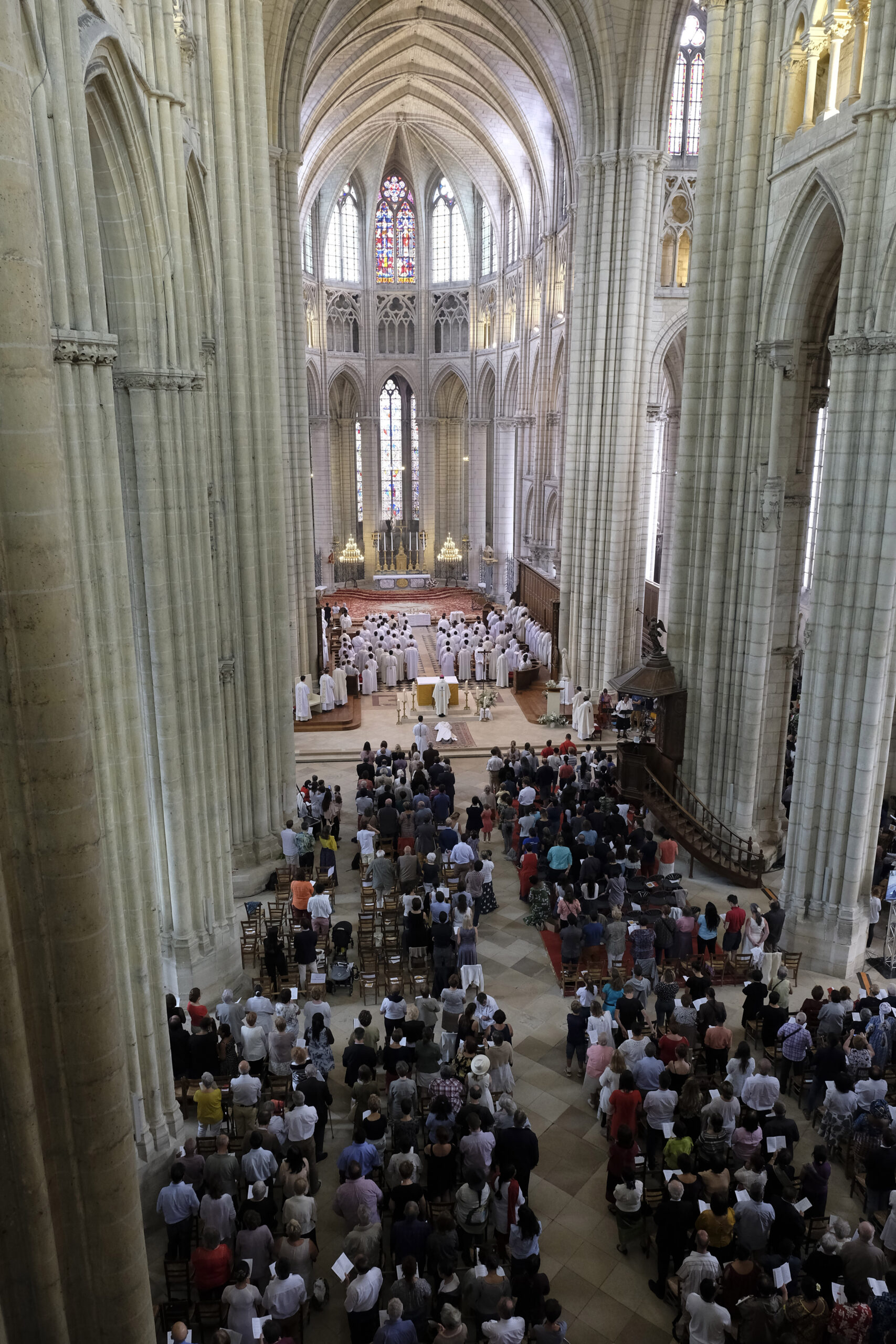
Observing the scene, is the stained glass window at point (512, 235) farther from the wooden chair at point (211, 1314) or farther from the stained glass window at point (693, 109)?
the wooden chair at point (211, 1314)

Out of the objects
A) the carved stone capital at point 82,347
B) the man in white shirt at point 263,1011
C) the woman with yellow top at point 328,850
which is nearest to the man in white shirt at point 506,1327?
the man in white shirt at point 263,1011

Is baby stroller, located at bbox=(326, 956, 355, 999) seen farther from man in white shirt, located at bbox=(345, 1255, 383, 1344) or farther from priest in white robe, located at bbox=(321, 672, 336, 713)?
priest in white robe, located at bbox=(321, 672, 336, 713)

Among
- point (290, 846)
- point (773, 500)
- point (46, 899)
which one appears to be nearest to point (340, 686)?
point (290, 846)

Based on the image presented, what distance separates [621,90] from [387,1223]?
2621cm

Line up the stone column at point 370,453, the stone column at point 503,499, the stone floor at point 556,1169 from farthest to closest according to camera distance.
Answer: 1. the stone column at point 370,453
2. the stone column at point 503,499
3. the stone floor at point 556,1169

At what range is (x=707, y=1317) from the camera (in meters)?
7.11

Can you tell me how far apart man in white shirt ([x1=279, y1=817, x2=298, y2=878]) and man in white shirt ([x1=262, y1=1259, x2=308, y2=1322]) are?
8.82 metres

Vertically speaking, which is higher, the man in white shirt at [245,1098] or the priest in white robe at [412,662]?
the man in white shirt at [245,1098]

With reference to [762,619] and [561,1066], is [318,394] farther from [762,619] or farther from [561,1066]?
[561,1066]

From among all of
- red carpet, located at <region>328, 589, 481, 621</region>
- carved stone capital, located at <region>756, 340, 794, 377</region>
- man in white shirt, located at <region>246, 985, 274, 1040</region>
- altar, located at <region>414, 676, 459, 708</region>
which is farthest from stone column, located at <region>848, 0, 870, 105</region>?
red carpet, located at <region>328, 589, 481, 621</region>

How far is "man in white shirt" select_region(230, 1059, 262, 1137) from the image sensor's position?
31.1 ft

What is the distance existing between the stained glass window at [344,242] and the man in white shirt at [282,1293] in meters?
45.8

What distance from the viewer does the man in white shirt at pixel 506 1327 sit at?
6.88 meters

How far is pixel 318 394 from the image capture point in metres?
45.8
